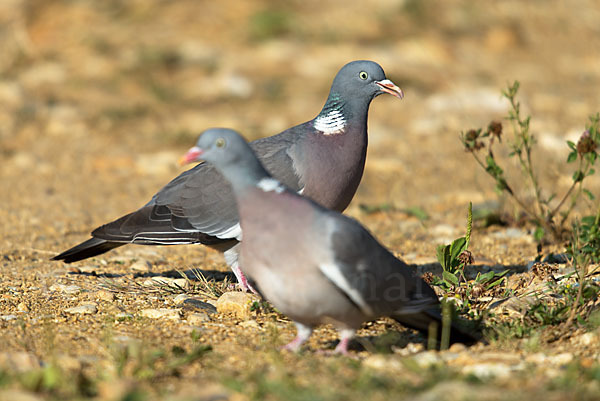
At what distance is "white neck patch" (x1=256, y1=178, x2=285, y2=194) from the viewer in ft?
Answer: 11.7

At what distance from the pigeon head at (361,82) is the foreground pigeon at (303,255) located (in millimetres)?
1683

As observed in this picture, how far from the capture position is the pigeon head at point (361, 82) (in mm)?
5164

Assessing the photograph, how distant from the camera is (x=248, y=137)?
907cm

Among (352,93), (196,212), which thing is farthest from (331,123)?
(196,212)

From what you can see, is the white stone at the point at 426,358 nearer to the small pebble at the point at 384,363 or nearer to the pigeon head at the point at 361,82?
the small pebble at the point at 384,363

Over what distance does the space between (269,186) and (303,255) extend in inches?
14.7


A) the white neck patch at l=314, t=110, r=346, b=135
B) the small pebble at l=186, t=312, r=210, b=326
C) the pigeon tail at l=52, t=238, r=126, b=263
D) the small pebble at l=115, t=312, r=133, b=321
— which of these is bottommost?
the small pebble at l=186, t=312, r=210, b=326

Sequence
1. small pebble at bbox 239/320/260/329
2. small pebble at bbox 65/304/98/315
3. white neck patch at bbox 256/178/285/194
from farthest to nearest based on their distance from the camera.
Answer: small pebble at bbox 65/304/98/315 → small pebble at bbox 239/320/260/329 → white neck patch at bbox 256/178/285/194

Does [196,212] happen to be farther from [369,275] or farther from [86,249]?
[369,275]

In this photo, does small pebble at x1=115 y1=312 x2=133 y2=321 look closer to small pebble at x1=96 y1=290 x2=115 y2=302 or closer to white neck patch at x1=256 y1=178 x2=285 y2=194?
small pebble at x1=96 y1=290 x2=115 y2=302

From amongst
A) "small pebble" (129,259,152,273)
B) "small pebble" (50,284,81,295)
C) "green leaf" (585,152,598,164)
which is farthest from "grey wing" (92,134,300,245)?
"green leaf" (585,152,598,164)

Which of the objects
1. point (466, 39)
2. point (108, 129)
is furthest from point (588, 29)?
point (108, 129)

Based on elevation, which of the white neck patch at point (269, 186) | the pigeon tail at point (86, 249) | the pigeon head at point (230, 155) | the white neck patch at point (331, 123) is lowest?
the pigeon tail at point (86, 249)

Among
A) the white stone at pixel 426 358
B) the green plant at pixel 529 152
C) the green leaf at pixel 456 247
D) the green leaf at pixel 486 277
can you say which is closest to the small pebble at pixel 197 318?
the white stone at pixel 426 358
